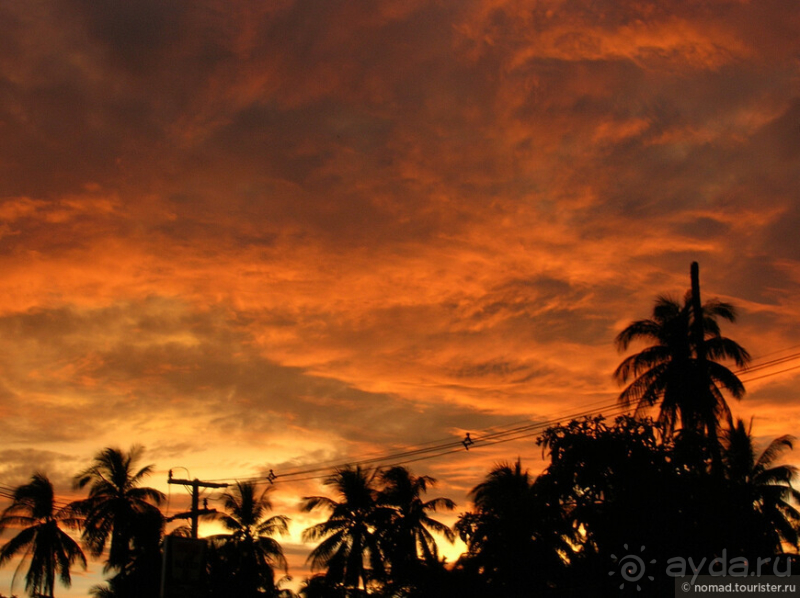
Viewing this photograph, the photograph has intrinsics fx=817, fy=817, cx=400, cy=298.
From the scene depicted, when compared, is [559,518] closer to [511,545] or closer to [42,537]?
[511,545]

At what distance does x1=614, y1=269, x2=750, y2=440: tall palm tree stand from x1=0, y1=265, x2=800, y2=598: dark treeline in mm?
55

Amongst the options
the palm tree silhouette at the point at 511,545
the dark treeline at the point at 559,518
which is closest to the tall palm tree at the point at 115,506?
the dark treeline at the point at 559,518

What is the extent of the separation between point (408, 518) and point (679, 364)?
740 inches

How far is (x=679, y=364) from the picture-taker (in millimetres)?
31141

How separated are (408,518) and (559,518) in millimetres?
22052

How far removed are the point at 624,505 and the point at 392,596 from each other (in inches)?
733

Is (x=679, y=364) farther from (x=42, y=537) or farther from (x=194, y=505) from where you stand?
(x=42, y=537)

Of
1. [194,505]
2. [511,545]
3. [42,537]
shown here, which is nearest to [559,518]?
[511,545]

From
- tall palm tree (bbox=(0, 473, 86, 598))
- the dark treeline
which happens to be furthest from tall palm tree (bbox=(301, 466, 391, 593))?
tall palm tree (bbox=(0, 473, 86, 598))

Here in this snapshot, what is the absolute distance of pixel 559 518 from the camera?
23.0 metres

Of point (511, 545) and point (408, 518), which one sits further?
point (408, 518)

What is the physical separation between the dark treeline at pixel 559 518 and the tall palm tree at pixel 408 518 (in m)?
0.08

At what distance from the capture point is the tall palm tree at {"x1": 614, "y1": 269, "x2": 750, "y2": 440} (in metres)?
29.9

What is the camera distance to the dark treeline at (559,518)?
2048 centimetres
